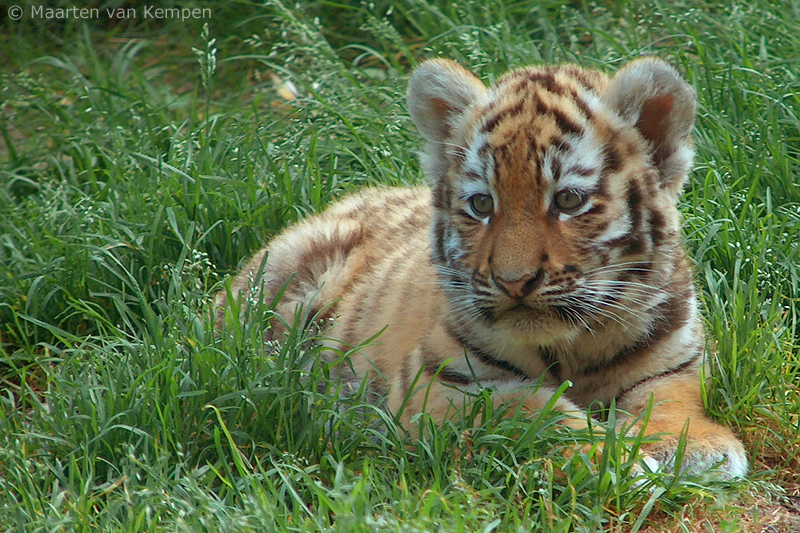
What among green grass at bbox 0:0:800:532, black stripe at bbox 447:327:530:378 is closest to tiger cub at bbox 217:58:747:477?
black stripe at bbox 447:327:530:378

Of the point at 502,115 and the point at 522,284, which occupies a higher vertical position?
the point at 502,115

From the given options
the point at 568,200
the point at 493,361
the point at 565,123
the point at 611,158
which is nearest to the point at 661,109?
the point at 611,158

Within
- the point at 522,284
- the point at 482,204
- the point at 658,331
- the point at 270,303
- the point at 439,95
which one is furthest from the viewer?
the point at 270,303

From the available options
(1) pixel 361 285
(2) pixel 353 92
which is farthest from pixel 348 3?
(1) pixel 361 285

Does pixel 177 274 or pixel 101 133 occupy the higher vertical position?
pixel 101 133

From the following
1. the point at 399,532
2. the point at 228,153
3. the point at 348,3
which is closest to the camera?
the point at 399,532

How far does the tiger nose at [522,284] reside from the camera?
11.3ft

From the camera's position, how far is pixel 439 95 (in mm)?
4066

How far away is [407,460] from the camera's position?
A: 3.56 m

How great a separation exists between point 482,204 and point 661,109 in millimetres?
784

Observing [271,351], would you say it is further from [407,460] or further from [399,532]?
[399,532]

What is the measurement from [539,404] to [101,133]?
3857 millimetres

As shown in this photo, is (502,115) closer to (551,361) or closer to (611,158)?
A: (611,158)

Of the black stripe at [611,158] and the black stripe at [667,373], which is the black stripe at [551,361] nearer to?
the black stripe at [667,373]
